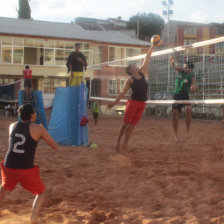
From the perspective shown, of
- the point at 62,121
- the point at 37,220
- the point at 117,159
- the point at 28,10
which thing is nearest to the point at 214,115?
the point at 62,121

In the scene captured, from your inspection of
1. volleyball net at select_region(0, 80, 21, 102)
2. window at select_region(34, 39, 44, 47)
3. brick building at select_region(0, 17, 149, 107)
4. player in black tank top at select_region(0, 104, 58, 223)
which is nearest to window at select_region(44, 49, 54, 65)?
brick building at select_region(0, 17, 149, 107)

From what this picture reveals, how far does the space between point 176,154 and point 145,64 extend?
1976 millimetres

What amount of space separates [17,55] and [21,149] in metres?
27.5

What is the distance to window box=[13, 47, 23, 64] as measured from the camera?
30.1 metres

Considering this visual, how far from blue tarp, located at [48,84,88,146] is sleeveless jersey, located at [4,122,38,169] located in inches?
230

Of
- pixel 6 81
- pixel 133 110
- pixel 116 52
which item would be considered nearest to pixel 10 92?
pixel 6 81

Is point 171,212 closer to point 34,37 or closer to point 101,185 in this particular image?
point 101,185

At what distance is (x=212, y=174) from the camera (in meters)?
5.86

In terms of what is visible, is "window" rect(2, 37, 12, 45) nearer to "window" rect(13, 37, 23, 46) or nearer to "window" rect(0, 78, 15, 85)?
"window" rect(13, 37, 23, 46)

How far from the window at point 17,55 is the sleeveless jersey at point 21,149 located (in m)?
27.2

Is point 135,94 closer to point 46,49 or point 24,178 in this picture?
point 24,178

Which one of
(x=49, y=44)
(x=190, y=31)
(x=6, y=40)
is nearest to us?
(x=6, y=40)

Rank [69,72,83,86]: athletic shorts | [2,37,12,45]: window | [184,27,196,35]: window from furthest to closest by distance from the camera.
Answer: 1. [184,27,196,35]: window
2. [2,37,12,45]: window
3. [69,72,83,86]: athletic shorts

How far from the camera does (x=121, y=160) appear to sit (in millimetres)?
7234
